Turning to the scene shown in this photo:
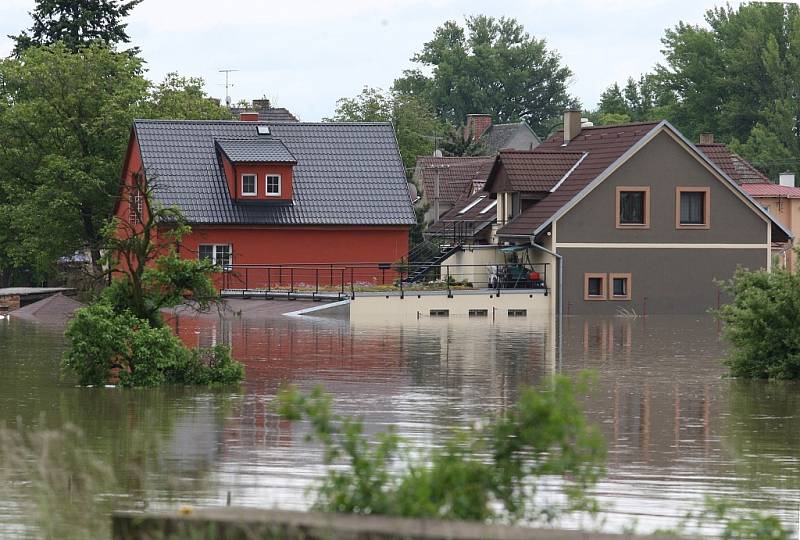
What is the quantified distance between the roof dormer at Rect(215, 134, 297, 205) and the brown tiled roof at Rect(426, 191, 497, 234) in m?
8.12

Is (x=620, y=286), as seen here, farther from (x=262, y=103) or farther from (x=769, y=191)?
(x=262, y=103)

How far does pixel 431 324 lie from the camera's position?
1746 inches

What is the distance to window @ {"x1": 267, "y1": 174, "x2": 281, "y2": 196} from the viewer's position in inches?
2226

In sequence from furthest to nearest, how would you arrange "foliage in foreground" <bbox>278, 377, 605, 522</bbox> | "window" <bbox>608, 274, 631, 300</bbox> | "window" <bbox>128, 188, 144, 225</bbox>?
"window" <bbox>608, 274, 631, 300</bbox>
"window" <bbox>128, 188, 144, 225</bbox>
"foliage in foreground" <bbox>278, 377, 605, 522</bbox>

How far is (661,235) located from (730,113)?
5890 cm

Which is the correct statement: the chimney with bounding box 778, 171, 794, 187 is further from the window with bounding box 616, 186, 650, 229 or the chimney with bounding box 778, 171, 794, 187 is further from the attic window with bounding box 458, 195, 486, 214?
the window with bounding box 616, 186, 650, 229

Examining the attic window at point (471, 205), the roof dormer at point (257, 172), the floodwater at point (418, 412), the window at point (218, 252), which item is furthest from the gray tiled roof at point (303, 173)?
the floodwater at point (418, 412)

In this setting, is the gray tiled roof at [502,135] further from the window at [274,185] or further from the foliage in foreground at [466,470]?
the foliage in foreground at [466,470]

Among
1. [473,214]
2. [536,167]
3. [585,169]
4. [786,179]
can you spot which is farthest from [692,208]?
[786,179]

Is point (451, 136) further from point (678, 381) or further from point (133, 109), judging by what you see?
point (678, 381)

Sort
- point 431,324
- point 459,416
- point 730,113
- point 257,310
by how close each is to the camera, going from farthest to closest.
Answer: point 730,113 → point 257,310 → point 431,324 → point 459,416

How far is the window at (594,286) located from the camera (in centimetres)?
5184

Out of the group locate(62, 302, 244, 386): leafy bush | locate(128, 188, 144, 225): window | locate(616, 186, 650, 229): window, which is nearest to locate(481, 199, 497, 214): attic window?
locate(616, 186, 650, 229): window

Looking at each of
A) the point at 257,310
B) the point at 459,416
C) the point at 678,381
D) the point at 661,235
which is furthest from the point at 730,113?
the point at 459,416
